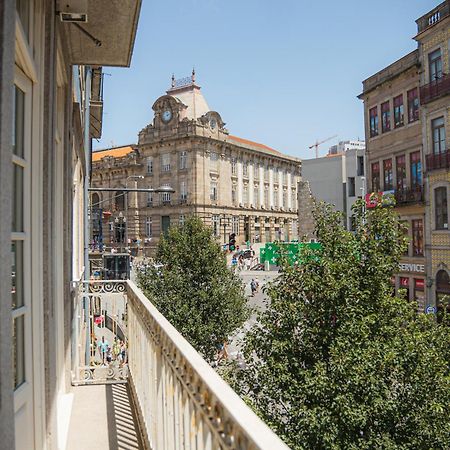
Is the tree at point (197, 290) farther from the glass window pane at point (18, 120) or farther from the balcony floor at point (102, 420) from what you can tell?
the glass window pane at point (18, 120)

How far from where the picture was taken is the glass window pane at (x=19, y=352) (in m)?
2.62

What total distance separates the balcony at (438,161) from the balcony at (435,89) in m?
2.53

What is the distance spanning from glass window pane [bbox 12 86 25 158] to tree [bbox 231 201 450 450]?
7528 millimetres

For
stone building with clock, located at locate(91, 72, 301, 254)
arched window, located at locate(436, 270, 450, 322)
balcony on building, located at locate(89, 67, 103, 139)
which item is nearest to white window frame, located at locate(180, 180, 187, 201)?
stone building with clock, located at locate(91, 72, 301, 254)

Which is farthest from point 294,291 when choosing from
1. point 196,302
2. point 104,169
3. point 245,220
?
point 104,169

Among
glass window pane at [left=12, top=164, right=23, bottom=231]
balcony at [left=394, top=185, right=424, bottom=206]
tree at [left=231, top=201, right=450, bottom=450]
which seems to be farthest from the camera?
balcony at [left=394, top=185, right=424, bottom=206]

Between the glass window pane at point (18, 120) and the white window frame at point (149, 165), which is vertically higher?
the white window frame at point (149, 165)

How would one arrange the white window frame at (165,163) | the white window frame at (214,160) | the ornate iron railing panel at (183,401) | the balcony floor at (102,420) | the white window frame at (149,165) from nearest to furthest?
the ornate iron railing panel at (183,401) < the balcony floor at (102,420) < the white window frame at (214,160) < the white window frame at (165,163) < the white window frame at (149,165)

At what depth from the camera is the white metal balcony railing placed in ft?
4.89

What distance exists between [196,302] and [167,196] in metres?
45.9

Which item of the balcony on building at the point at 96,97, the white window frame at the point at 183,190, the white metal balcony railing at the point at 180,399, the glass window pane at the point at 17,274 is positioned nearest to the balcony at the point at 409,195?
the balcony on building at the point at 96,97

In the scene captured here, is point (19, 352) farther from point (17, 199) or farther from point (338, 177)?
point (338, 177)

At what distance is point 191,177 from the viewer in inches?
2408

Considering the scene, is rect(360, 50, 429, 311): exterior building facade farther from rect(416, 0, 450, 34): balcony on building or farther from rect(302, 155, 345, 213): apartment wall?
rect(302, 155, 345, 213): apartment wall
